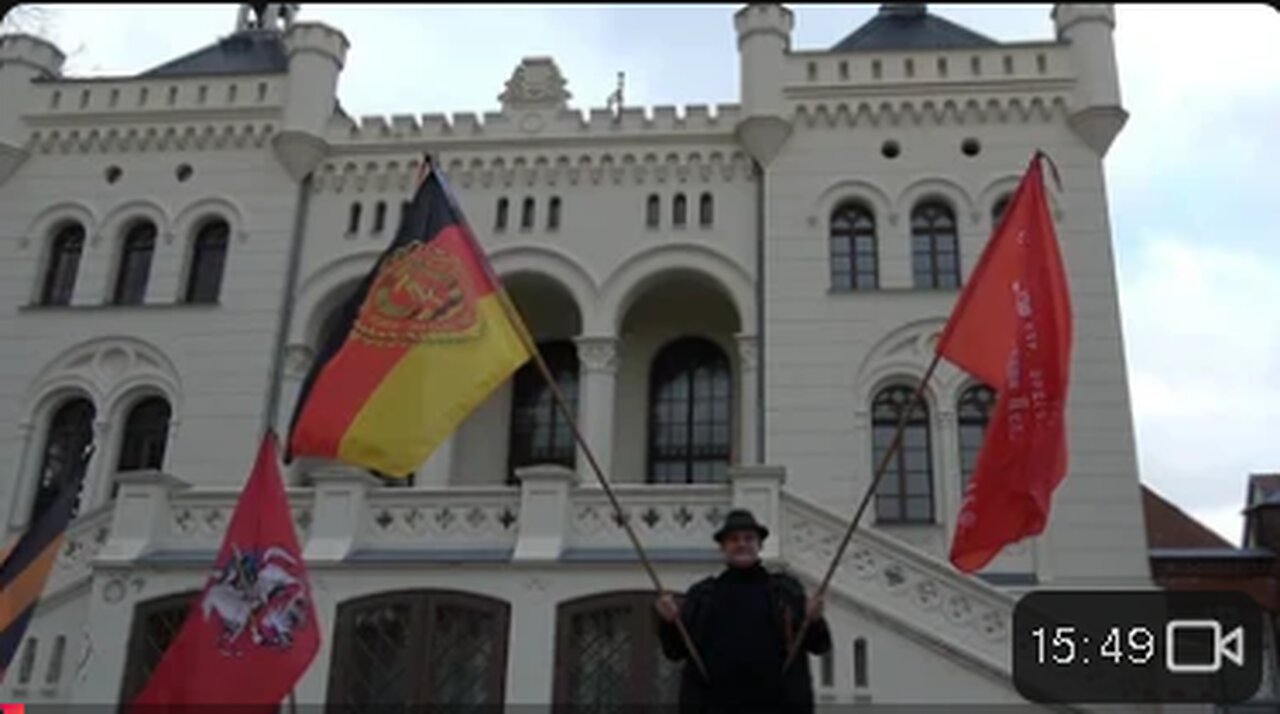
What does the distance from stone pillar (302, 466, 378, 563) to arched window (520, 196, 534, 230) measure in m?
A: 8.10

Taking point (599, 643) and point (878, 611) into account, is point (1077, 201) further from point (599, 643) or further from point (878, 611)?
point (599, 643)

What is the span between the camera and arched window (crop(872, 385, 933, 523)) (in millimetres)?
19891

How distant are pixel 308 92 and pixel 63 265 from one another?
5.80 meters

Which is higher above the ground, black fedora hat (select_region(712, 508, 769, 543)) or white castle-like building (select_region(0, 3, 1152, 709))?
white castle-like building (select_region(0, 3, 1152, 709))

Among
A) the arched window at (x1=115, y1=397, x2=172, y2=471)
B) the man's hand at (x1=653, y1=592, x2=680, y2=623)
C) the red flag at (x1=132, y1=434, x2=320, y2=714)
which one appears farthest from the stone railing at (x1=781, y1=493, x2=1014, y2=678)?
the arched window at (x1=115, y1=397, x2=172, y2=471)

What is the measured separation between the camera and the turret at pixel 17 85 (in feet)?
77.7

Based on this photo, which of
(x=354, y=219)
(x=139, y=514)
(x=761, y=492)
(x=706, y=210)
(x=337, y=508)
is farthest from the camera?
(x=354, y=219)

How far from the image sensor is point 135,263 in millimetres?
23344

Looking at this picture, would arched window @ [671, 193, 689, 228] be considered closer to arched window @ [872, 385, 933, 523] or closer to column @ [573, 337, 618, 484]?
column @ [573, 337, 618, 484]

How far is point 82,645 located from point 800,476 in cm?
1076

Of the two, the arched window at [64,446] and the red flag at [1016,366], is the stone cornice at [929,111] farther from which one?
the arched window at [64,446]

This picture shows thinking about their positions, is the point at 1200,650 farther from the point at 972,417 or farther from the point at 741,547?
the point at 741,547

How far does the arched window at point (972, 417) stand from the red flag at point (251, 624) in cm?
1236
